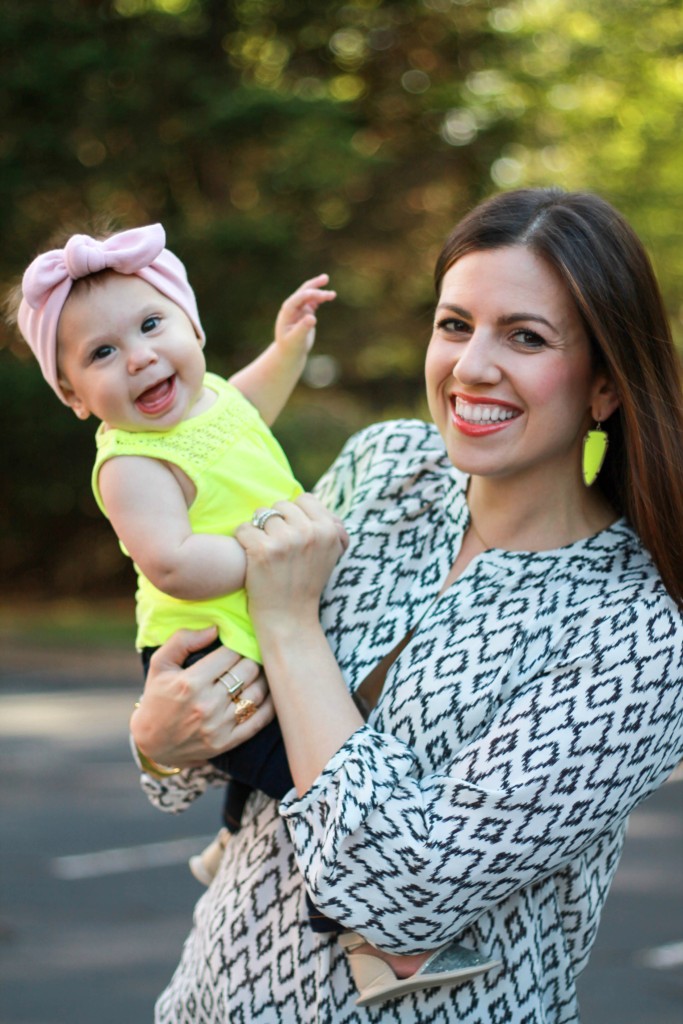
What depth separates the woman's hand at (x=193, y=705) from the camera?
2189 millimetres

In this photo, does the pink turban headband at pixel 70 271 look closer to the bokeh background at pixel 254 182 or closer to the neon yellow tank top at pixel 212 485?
the neon yellow tank top at pixel 212 485

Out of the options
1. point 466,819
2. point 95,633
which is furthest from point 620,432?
point 95,633

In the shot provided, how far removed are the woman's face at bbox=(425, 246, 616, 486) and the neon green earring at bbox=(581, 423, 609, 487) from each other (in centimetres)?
5

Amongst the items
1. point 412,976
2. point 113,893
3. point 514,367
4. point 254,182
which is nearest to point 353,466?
point 514,367

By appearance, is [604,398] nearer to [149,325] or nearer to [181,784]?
[149,325]

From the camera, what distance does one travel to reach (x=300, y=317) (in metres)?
2.83

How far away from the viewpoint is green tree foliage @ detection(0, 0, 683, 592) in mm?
14836

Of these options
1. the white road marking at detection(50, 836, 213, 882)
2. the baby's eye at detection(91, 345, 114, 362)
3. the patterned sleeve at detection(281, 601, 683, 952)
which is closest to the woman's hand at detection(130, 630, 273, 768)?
the patterned sleeve at detection(281, 601, 683, 952)

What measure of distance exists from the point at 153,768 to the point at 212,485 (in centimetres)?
55

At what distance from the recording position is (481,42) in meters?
17.8

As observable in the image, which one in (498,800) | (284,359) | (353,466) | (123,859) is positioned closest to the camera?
(498,800)

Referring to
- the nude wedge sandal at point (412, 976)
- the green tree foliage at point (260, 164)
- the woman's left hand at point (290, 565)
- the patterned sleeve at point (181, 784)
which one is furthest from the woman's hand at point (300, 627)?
the green tree foliage at point (260, 164)

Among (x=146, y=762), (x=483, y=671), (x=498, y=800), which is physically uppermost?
(x=146, y=762)

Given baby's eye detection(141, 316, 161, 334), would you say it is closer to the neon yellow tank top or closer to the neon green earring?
the neon yellow tank top
